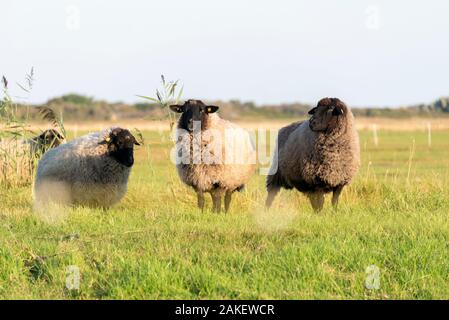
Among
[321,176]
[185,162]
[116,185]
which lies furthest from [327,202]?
[116,185]

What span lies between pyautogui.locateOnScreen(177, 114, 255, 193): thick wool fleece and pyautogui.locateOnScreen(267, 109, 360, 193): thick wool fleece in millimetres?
835

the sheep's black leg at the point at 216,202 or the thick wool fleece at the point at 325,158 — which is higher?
the thick wool fleece at the point at 325,158

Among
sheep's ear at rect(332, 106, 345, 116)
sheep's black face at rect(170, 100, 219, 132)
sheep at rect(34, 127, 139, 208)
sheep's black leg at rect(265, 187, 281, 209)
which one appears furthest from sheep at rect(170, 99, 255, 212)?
sheep's ear at rect(332, 106, 345, 116)

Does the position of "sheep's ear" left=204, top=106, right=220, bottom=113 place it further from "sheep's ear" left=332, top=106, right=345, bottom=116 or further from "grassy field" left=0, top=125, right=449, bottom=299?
"sheep's ear" left=332, top=106, right=345, bottom=116

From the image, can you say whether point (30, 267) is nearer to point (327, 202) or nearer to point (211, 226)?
point (211, 226)

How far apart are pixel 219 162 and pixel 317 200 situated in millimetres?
1739

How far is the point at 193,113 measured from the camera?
1166 centimetres

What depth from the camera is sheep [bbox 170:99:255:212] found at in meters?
11.5

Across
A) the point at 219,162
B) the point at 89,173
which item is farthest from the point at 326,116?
the point at 89,173

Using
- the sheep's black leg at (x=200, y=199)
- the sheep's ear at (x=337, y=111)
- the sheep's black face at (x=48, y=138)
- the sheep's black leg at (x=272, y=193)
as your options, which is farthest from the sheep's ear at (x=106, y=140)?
the sheep's ear at (x=337, y=111)

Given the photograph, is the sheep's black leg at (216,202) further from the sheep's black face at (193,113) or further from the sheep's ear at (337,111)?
the sheep's ear at (337,111)

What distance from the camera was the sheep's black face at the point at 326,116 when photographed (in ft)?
37.8

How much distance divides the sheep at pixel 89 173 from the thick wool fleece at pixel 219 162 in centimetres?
128

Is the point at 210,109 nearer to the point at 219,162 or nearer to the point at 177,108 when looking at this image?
the point at 177,108
